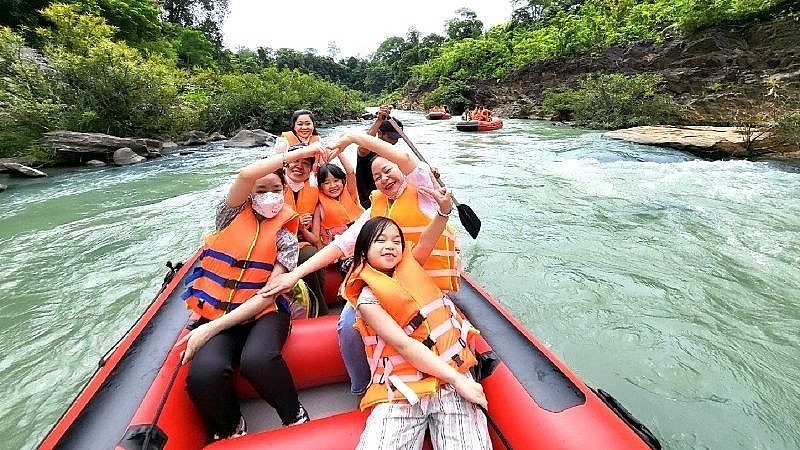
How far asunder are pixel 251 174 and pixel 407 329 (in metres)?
0.94

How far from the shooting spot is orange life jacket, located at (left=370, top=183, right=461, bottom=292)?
6.21 feet

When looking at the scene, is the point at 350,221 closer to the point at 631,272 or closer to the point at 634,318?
the point at 634,318

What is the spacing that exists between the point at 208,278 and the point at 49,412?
5.06 ft

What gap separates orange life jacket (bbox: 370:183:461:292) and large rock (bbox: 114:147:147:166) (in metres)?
10.3

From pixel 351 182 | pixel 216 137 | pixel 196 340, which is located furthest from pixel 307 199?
pixel 216 137

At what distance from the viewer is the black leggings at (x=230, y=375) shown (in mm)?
1697

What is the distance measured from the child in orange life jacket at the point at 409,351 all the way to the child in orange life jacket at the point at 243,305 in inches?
17.1

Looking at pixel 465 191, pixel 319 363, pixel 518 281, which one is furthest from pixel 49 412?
pixel 465 191

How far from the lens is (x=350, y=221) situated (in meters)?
3.01

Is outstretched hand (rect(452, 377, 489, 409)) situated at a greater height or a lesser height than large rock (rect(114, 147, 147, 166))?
greater

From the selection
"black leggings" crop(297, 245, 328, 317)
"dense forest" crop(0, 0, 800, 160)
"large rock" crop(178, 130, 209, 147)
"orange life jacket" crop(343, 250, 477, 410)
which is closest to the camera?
"orange life jacket" crop(343, 250, 477, 410)

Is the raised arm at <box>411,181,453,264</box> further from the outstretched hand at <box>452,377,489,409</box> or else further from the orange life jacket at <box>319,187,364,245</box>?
the orange life jacket at <box>319,187,364,245</box>

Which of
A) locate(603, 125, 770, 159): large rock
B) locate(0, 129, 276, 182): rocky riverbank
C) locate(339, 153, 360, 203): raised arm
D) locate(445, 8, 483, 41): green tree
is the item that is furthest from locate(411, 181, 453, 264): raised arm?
locate(445, 8, 483, 41): green tree

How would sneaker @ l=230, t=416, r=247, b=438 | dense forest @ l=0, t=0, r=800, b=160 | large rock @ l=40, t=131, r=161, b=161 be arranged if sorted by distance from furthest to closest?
dense forest @ l=0, t=0, r=800, b=160 < large rock @ l=40, t=131, r=161, b=161 < sneaker @ l=230, t=416, r=247, b=438
